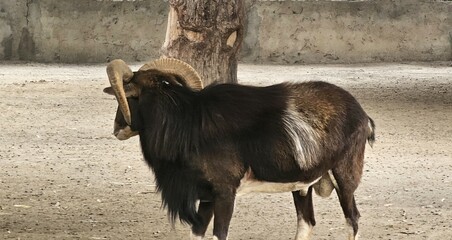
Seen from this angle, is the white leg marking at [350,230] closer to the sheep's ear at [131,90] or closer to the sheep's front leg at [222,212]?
the sheep's front leg at [222,212]

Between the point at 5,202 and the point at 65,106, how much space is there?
5544mm

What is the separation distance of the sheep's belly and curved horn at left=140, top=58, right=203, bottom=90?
0.68 m

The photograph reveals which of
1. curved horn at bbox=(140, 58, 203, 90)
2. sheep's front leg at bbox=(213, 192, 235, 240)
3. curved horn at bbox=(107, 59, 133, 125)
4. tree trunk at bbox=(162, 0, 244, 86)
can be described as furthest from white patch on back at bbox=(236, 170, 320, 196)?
tree trunk at bbox=(162, 0, 244, 86)

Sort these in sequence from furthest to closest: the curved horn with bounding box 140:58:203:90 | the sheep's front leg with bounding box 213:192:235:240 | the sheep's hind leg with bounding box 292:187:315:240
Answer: the sheep's hind leg with bounding box 292:187:315:240
the curved horn with bounding box 140:58:203:90
the sheep's front leg with bounding box 213:192:235:240

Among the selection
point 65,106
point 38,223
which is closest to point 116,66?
point 38,223

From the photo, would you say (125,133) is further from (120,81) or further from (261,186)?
(261,186)

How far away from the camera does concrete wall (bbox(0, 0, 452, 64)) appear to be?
20.1m

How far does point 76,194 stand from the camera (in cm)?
909

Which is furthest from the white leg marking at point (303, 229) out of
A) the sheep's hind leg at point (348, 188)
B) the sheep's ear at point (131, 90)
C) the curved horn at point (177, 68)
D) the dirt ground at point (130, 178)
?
the sheep's ear at point (131, 90)

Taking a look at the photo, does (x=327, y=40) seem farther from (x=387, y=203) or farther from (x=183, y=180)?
(x=183, y=180)

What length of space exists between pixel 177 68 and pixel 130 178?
3293 millimetres

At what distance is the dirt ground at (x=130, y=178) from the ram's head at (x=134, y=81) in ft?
4.21

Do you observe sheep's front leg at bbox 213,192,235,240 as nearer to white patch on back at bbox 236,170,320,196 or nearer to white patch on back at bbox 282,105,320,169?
white patch on back at bbox 236,170,320,196

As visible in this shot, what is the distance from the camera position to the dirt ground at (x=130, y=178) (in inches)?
311
